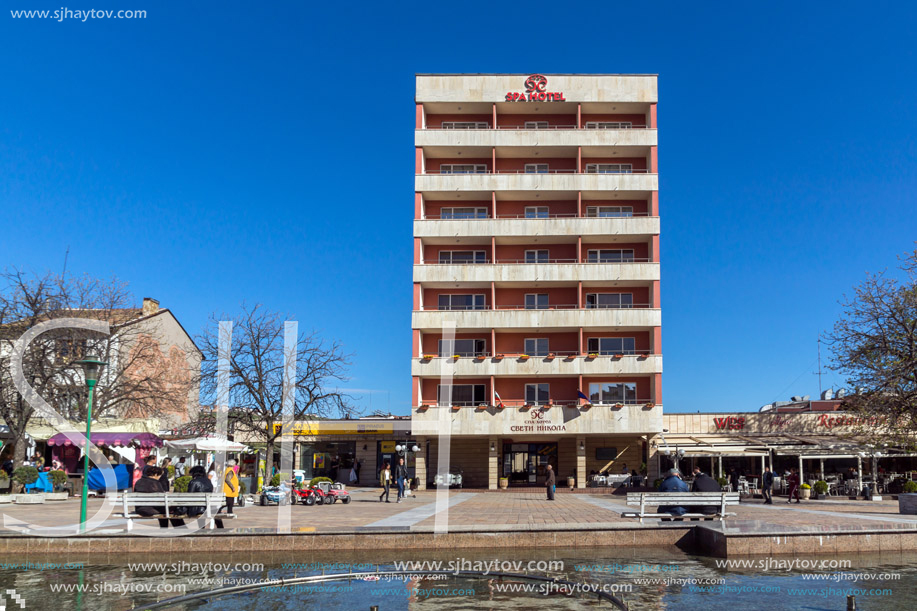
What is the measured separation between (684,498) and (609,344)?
28207mm

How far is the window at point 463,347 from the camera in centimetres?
4616

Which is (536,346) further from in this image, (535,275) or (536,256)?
(536,256)

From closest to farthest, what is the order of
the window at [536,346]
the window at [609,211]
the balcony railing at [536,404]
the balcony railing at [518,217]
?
1. the balcony railing at [536,404]
2. the window at [536,346]
3. the balcony railing at [518,217]
4. the window at [609,211]

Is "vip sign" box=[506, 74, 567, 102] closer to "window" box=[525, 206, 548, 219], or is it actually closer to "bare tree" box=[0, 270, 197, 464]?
"window" box=[525, 206, 548, 219]

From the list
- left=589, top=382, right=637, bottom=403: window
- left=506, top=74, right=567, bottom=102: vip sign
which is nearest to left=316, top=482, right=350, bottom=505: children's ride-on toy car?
left=589, top=382, right=637, bottom=403: window

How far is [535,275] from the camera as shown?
46.2 meters

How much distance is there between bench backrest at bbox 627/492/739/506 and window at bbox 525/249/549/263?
2971cm

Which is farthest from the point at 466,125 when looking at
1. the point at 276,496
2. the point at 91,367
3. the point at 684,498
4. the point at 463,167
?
the point at 91,367

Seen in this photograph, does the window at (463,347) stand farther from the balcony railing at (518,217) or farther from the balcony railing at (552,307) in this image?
the balcony railing at (518,217)

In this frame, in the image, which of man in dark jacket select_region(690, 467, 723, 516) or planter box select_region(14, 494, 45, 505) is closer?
man in dark jacket select_region(690, 467, 723, 516)

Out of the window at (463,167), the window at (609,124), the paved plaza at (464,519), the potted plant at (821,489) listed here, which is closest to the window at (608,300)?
the window at (463,167)

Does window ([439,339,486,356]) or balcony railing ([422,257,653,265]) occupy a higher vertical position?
balcony railing ([422,257,653,265])

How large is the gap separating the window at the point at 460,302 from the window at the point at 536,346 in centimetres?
363

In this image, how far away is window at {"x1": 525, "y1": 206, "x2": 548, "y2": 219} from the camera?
48.8m
